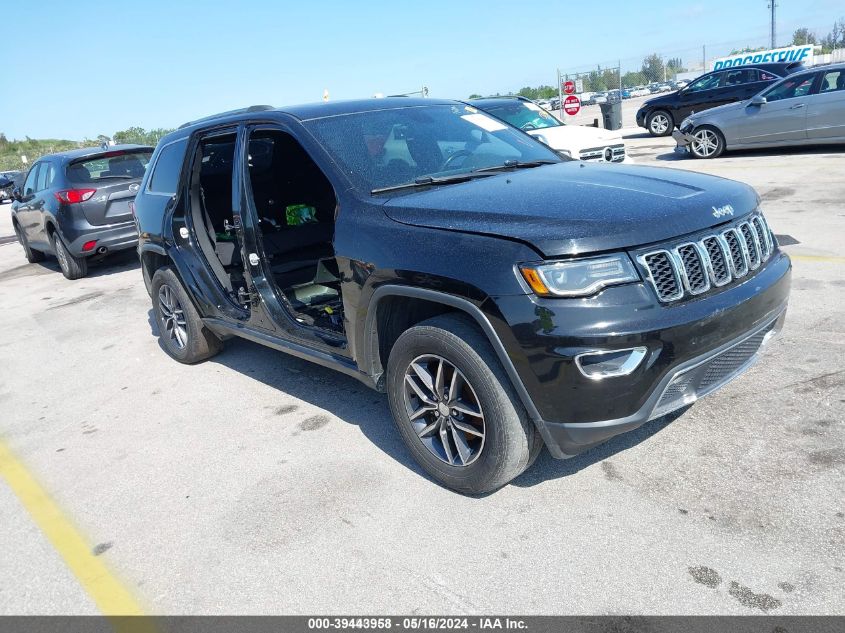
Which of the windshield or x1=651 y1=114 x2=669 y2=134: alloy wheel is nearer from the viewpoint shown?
the windshield

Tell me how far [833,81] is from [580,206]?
1178cm

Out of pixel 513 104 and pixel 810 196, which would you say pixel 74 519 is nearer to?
pixel 810 196

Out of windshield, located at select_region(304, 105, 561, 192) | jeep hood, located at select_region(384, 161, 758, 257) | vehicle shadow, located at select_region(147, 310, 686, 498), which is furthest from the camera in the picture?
windshield, located at select_region(304, 105, 561, 192)

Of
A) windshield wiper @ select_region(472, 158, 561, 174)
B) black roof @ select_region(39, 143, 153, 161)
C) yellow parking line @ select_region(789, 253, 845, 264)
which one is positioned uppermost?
black roof @ select_region(39, 143, 153, 161)

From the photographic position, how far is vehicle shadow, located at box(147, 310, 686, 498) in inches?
138

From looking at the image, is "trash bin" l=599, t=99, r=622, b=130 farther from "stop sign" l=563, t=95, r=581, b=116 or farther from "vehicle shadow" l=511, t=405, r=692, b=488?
"vehicle shadow" l=511, t=405, r=692, b=488

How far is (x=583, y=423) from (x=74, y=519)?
2643 millimetres

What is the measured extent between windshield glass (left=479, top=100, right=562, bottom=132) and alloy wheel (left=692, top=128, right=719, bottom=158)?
3.49 metres

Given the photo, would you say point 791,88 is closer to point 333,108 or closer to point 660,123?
point 660,123

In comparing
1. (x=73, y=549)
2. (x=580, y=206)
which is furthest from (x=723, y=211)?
(x=73, y=549)

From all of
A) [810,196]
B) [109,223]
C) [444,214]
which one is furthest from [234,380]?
[810,196]

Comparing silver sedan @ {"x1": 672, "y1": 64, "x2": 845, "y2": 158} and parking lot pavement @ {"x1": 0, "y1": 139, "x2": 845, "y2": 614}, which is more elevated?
silver sedan @ {"x1": 672, "y1": 64, "x2": 845, "y2": 158}

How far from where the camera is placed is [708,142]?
13.7 metres

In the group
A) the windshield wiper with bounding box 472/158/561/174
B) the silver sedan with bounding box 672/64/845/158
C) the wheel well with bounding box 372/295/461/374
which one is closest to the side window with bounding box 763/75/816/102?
the silver sedan with bounding box 672/64/845/158
